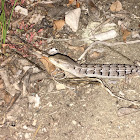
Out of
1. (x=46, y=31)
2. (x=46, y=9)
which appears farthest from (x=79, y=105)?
(x=46, y=9)

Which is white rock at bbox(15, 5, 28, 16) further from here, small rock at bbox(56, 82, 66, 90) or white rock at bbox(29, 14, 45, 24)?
small rock at bbox(56, 82, 66, 90)

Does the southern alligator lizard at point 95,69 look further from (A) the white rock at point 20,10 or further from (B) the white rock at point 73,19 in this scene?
(A) the white rock at point 20,10

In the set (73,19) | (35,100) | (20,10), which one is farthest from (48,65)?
(20,10)

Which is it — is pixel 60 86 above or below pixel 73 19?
below

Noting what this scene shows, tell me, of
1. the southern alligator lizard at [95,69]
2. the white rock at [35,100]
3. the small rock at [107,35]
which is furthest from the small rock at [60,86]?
the small rock at [107,35]

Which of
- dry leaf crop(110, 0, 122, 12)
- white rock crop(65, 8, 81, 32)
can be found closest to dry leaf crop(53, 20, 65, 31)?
white rock crop(65, 8, 81, 32)

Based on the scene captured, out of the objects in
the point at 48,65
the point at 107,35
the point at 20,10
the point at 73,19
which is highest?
the point at 20,10

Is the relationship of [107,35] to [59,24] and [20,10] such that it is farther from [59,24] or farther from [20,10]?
[20,10]
